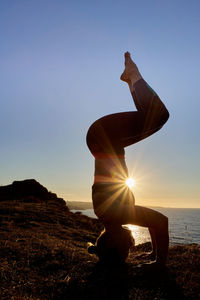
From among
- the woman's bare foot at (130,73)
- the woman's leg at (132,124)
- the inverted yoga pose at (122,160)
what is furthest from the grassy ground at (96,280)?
the woman's bare foot at (130,73)

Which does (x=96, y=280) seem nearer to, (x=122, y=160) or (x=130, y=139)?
(x=122, y=160)

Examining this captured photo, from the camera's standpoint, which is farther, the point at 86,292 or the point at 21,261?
the point at 21,261

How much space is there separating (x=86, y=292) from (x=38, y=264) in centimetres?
137

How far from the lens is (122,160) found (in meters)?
2.28

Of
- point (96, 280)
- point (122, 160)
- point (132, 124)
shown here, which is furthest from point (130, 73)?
point (96, 280)

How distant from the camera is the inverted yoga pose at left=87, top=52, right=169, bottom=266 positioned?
2096 millimetres

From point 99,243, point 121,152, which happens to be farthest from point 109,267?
point 121,152

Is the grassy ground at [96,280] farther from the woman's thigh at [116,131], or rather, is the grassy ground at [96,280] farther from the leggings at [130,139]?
the woman's thigh at [116,131]

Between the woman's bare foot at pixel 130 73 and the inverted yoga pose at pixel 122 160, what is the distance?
60 millimetres

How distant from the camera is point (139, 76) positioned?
235cm

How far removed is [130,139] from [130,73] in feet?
2.50

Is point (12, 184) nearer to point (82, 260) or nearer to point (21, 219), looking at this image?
point (21, 219)

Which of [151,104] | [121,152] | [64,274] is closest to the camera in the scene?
[151,104]

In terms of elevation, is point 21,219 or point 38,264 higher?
point 38,264
